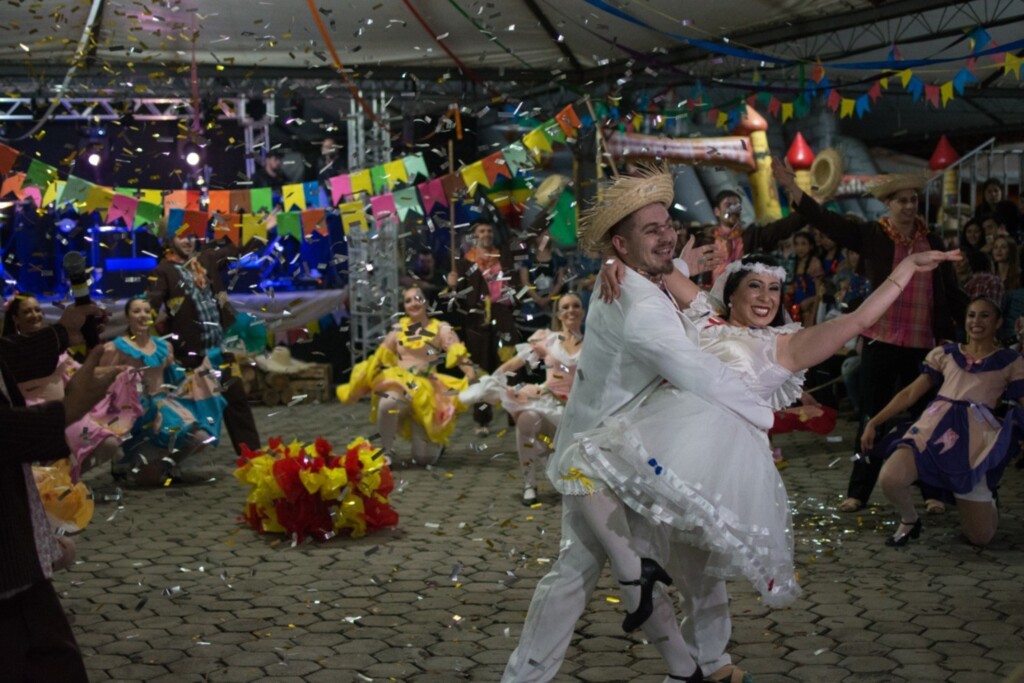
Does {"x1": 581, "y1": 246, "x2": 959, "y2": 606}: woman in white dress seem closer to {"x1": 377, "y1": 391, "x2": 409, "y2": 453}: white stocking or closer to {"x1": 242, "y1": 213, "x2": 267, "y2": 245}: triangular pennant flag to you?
{"x1": 377, "y1": 391, "x2": 409, "y2": 453}: white stocking

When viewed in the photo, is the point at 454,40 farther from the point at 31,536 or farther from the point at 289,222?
the point at 31,536

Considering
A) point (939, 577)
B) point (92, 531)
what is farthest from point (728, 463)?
point (92, 531)

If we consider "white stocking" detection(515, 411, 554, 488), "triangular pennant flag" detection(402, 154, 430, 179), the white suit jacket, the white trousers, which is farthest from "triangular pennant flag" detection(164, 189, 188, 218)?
the white trousers

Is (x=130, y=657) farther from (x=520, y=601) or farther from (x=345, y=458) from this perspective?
(x=345, y=458)

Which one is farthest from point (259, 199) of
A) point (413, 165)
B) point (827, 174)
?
point (827, 174)

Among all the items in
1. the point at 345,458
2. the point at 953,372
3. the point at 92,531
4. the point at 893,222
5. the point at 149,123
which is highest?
the point at 149,123

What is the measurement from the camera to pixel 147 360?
26.5 feet

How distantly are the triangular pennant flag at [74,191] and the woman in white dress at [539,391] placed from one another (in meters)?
3.00

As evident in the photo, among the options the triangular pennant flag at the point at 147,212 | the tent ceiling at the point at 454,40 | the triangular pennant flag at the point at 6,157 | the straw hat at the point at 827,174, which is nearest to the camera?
the triangular pennant flag at the point at 6,157

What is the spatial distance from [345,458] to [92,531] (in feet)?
5.07

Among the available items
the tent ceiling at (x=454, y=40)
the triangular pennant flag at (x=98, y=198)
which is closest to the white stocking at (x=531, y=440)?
the tent ceiling at (x=454, y=40)

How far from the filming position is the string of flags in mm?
7977

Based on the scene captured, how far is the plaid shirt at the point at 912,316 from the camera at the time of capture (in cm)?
647

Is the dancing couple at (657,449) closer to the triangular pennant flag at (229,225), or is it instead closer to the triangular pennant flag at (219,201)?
the triangular pennant flag at (229,225)
